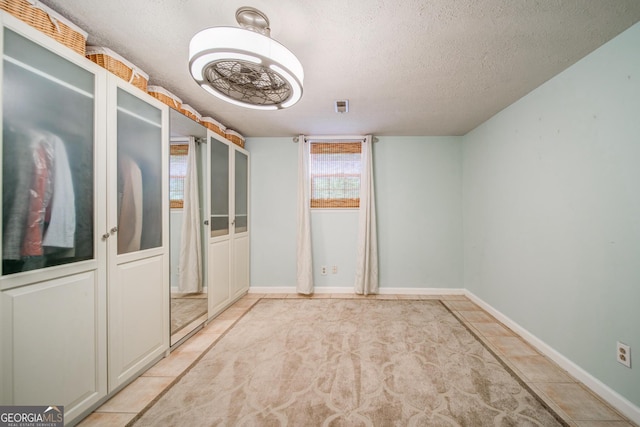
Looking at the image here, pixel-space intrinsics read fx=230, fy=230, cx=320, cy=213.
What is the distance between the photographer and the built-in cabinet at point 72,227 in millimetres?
1058

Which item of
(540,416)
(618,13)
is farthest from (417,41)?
(540,416)

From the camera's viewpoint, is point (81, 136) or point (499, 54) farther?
point (499, 54)

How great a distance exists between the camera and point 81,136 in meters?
1.33

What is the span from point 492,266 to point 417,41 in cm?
266

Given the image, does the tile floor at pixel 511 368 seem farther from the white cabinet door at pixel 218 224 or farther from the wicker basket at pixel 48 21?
the wicker basket at pixel 48 21

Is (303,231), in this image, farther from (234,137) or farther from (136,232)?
(136,232)

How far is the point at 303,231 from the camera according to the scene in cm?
354

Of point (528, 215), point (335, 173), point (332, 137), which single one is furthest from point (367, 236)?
point (528, 215)

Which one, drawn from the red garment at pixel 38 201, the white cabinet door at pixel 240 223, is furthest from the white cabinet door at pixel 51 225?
Answer: the white cabinet door at pixel 240 223

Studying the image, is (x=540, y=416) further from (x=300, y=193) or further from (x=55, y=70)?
(x=55, y=70)

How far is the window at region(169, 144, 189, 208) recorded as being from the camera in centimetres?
201

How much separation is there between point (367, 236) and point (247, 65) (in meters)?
2.75

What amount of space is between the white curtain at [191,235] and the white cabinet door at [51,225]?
0.73m

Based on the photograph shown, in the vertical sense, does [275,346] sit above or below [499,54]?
below
